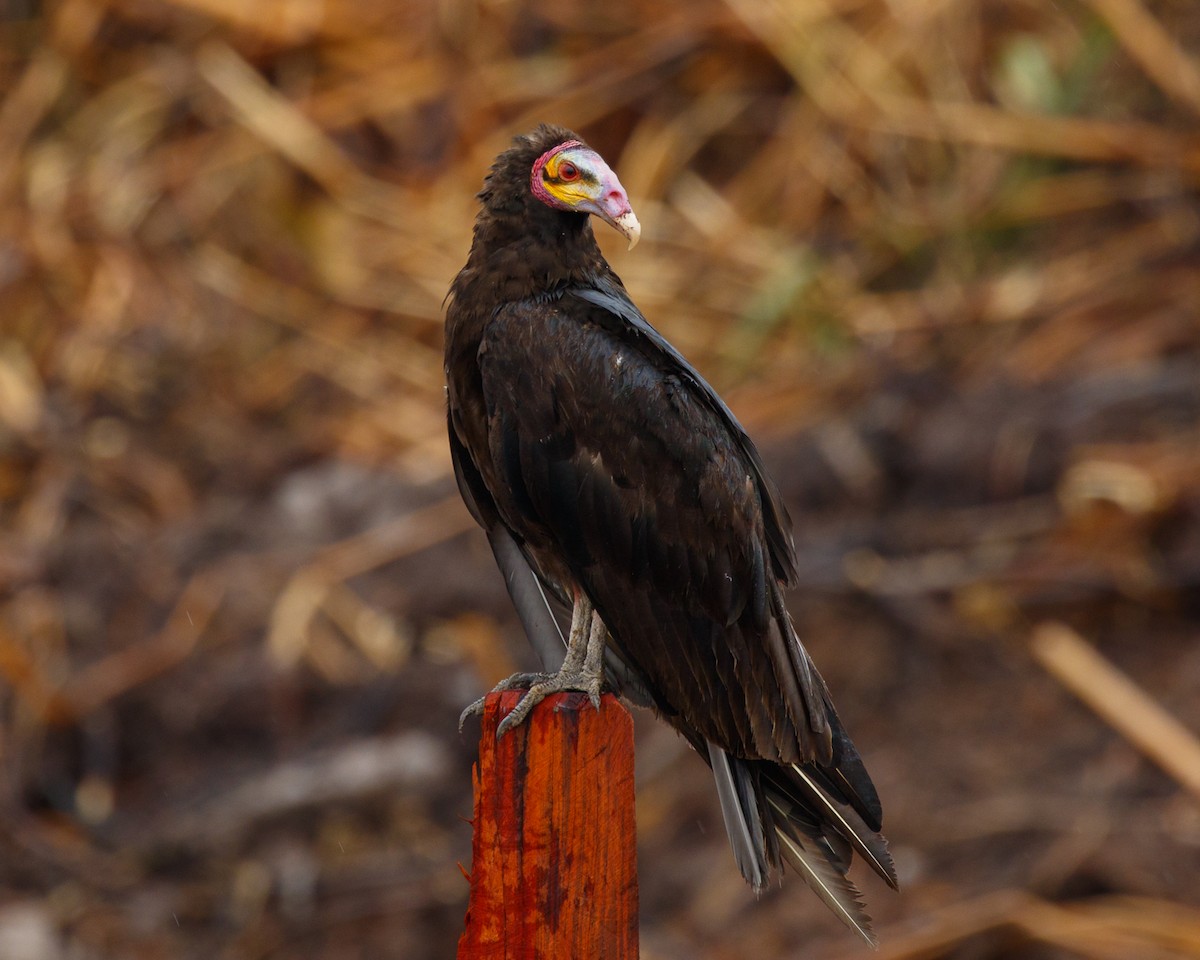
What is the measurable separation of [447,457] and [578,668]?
3811mm

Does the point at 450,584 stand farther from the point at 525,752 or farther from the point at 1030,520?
the point at 525,752

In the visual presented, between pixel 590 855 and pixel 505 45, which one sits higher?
pixel 505 45

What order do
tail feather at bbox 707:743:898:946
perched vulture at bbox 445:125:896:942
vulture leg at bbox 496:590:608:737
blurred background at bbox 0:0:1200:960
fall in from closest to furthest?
vulture leg at bbox 496:590:608:737 < tail feather at bbox 707:743:898:946 < perched vulture at bbox 445:125:896:942 < blurred background at bbox 0:0:1200:960

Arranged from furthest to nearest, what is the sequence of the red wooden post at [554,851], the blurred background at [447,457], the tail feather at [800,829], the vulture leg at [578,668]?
the blurred background at [447,457] → the tail feather at [800,829] → the vulture leg at [578,668] → the red wooden post at [554,851]

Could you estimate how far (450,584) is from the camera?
6.16 metres

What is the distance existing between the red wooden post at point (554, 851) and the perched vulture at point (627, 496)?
1.71 ft

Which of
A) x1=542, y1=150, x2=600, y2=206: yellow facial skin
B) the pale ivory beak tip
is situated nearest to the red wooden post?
the pale ivory beak tip

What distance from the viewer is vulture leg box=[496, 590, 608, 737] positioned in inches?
102

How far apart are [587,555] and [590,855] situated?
2.82ft

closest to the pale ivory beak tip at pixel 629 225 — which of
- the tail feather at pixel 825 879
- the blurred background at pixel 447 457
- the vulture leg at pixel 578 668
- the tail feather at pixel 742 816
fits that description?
the vulture leg at pixel 578 668

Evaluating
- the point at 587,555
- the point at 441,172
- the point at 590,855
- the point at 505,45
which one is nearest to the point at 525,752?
the point at 590,855

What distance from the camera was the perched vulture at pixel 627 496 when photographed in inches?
118

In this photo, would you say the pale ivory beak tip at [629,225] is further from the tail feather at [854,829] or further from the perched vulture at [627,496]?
the tail feather at [854,829]

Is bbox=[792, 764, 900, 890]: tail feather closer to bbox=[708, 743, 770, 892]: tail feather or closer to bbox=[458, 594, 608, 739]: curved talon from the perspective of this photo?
bbox=[708, 743, 770, 892]: tail feather
